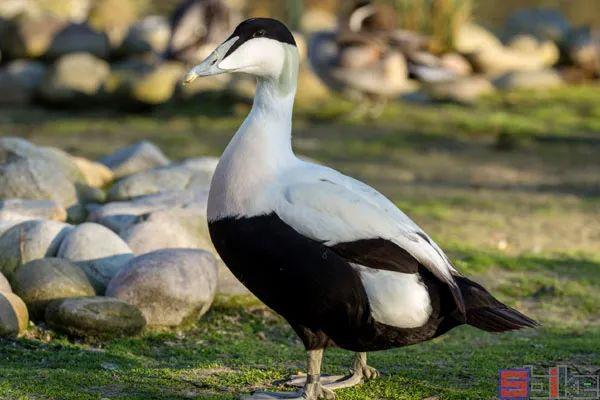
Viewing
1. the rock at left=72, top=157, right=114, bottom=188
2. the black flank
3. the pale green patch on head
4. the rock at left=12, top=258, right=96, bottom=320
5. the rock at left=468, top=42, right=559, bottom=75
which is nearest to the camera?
the black flank

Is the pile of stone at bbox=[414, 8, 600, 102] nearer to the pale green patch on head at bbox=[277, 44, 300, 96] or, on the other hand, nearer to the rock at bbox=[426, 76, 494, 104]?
the rock at bbox=[426, 76, 494, 104]

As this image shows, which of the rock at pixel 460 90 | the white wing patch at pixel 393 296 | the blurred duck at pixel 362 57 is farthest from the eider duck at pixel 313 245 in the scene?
the rock at pixel 460 90

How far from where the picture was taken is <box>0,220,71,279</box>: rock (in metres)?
5.58

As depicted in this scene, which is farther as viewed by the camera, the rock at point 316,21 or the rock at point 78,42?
the rock at point 316,21

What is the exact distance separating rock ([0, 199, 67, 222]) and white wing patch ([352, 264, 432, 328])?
281cm

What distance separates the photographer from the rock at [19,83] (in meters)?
13.2

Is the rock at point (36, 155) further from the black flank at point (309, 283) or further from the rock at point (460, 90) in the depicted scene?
the rock at point (460, 90)

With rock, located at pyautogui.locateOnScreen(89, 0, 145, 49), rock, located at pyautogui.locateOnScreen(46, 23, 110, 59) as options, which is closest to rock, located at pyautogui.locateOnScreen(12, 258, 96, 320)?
rock, located at pyautogui.locateOnScreen(46, 23, 110, 59)

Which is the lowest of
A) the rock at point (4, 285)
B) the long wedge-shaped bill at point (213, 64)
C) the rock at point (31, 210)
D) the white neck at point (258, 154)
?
the rock at point (4, 285)

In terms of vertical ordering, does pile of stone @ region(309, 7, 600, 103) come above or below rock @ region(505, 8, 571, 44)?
below

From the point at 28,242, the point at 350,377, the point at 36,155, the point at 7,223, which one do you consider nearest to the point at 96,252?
the point at 28,242

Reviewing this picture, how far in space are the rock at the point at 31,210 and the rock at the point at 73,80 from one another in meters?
6.76

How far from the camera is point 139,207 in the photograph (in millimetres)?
6516

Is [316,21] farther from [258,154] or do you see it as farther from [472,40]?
[258,154]
